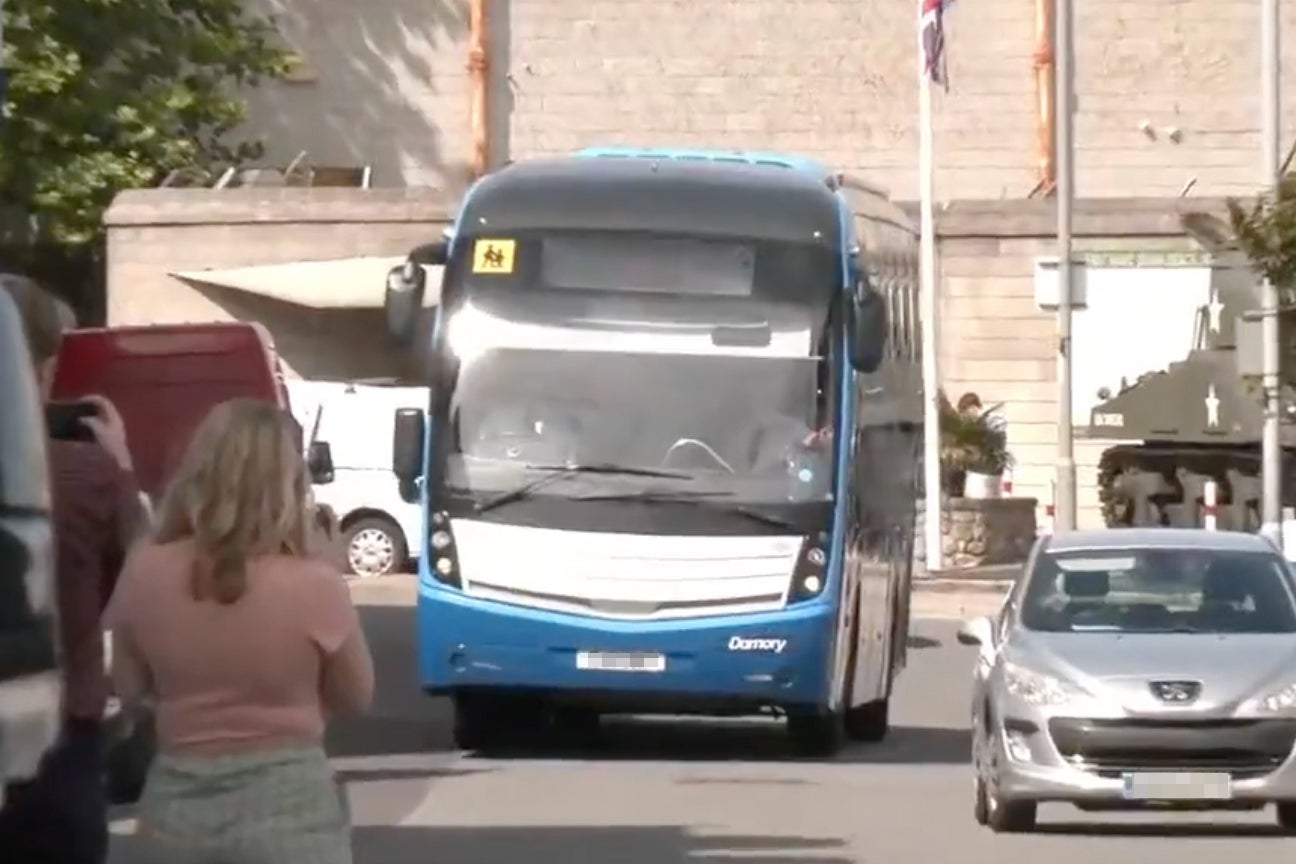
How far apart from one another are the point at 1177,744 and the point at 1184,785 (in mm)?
189

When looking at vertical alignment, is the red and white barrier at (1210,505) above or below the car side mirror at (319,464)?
below

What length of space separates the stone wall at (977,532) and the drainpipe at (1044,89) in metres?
9.37

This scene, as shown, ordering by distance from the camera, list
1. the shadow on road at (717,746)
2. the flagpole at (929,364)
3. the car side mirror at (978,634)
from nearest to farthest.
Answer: the car side mirror at (978,634), the shadow on road at (717,746), the flagpole at (929,364)

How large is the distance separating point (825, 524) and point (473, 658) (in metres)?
2.06

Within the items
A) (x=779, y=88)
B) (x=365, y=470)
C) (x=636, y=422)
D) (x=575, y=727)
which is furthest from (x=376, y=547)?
(x=636, y=422)

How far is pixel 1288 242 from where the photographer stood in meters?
29.2

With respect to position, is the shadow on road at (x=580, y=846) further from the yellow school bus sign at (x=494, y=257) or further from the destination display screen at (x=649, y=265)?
the yellow school bus sign at (x=494, y=257)

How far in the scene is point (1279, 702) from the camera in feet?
46.5

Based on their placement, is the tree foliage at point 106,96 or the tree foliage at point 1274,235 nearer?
the tree foliage at point 1274,235

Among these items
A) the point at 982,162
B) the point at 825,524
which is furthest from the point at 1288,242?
the point at 982,162

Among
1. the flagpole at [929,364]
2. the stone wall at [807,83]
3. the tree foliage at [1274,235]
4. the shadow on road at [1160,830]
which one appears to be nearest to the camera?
the shadow on road at [1160,830]

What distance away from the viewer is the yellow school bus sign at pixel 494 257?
17.9 metres

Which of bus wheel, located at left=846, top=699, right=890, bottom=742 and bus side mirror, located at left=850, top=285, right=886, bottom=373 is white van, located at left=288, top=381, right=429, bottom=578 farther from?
bus side mirror, located at left=850, top=285, right=886, bottom=373

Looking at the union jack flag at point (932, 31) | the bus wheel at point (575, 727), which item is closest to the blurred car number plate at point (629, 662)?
the bus wheel at point (575, 727)
